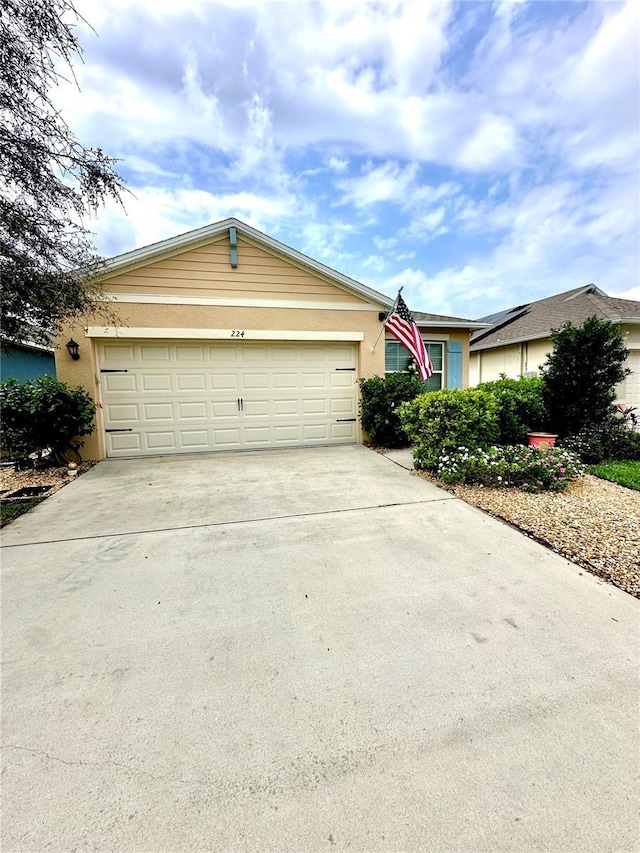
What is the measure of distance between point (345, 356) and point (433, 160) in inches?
223

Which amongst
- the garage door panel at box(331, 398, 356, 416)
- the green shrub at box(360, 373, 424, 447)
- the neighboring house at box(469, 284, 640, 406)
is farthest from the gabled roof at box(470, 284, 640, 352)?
the garage door panel at box(331, 398, 356, 416)

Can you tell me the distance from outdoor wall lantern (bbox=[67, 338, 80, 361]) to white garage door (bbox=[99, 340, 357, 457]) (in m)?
0.38

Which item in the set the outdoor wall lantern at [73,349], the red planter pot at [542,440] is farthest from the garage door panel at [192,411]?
the red planter pot at [542,440]

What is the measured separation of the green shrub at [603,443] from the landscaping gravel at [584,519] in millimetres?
1252

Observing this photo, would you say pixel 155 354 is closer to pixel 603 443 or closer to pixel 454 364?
pixel 454 364

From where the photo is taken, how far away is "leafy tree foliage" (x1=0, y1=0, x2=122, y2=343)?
11.1 feet

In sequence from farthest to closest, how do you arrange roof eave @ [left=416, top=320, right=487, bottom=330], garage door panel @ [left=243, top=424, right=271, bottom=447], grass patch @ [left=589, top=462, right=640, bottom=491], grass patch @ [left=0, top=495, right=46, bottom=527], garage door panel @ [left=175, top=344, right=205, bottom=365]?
1. roof eave @ [left=416, top=320, right=487, bottom=330]
2. garage door panel @ [left=243, top=424, right=271, bottom=447]
3. garage door panel @ [left=175, top=344, right=205, bottom=365]
4. grass patch @ [left=589, top=462, right=640, bottom=491]
5. grass patch @ [left=0, top=495, right=46, bottom=527]

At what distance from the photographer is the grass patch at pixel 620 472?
17.5ft

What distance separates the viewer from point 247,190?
9281 mm

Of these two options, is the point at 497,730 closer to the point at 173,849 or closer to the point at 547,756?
the point at 547,756

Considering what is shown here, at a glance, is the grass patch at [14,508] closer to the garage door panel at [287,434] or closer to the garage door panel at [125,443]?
the garage door panel at [125,443]

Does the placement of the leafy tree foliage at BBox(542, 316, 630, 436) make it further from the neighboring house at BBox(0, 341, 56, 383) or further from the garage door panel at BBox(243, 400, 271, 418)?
the neighboring house at BBox(0, 341, 56, 383)

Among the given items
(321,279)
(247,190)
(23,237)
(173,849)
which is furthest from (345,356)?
(173,849)

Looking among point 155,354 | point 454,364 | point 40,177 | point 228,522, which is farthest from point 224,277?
point 454,364
